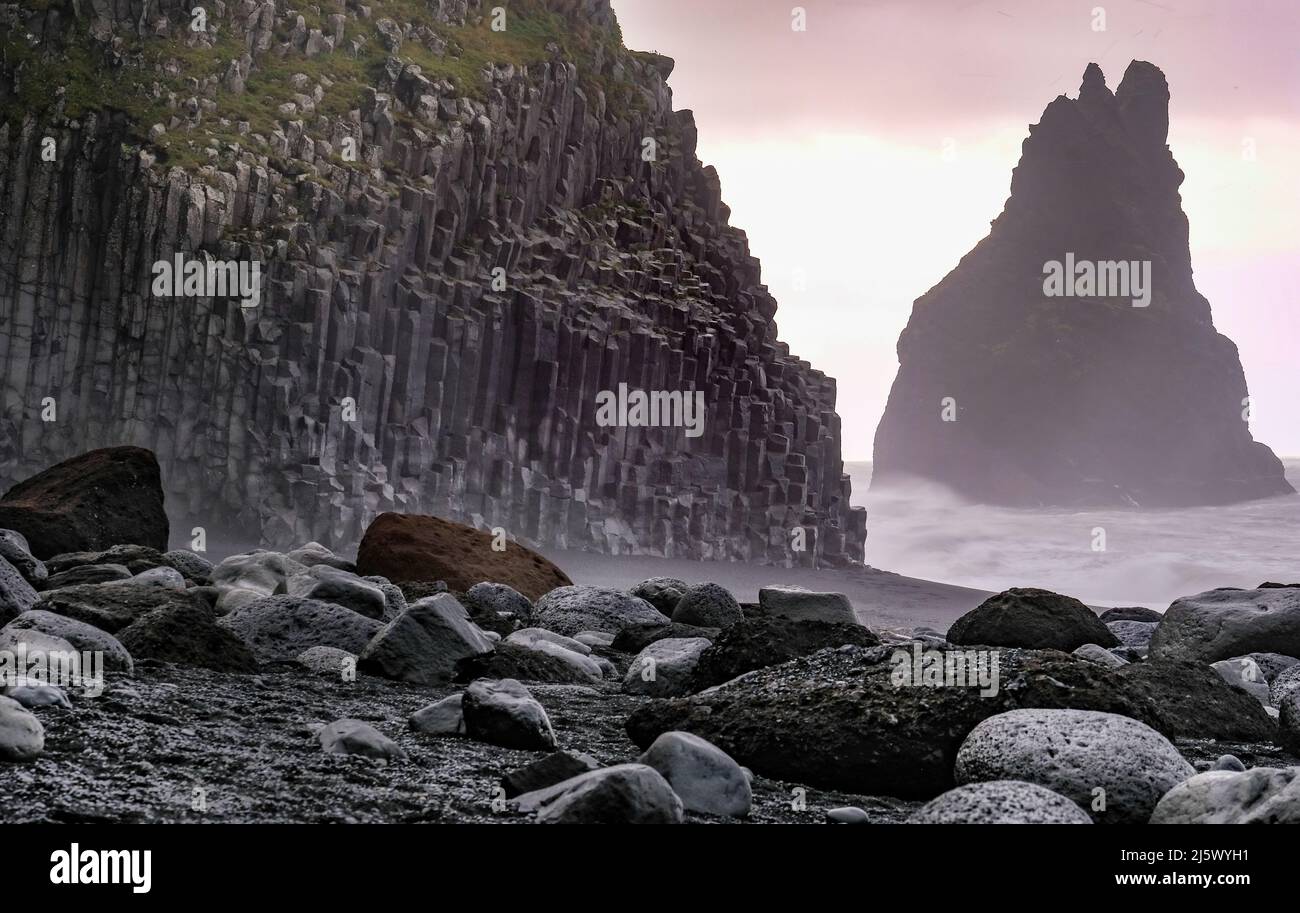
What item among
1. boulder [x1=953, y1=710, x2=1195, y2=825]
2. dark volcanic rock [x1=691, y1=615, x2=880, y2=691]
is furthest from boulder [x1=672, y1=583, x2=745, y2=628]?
boulder [x1=953, y1=710, x2=1195, y2=825]

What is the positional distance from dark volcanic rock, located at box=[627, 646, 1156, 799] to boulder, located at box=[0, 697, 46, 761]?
3337 millimetres

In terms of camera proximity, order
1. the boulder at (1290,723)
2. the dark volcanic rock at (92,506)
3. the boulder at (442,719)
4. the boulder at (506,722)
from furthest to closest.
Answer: the dark volcanic rock at (92,506) < the boulder at (1290,723) < the boulder at (442,719) < the boulder at (506,722)

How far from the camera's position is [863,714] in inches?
283

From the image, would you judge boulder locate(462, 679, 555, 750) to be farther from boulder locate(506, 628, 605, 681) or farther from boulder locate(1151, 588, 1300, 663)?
boulder locate(1151, 588, 1300, 663)

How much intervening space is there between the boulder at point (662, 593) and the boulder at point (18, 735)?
11.3m

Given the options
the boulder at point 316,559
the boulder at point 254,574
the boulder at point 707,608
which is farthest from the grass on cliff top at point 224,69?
the boulder at point 707,608

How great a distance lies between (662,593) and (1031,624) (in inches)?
211

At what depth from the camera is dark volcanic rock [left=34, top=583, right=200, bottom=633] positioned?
9.53 m

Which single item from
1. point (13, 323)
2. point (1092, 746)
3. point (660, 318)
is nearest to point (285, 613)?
point (1092, 746)

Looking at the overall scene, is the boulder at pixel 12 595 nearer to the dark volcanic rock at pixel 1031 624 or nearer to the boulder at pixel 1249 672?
the dark volcanic rock at pixel 1031 624

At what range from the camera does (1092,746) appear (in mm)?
6262

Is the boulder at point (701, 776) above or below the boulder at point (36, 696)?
below

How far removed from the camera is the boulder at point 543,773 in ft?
18.5
